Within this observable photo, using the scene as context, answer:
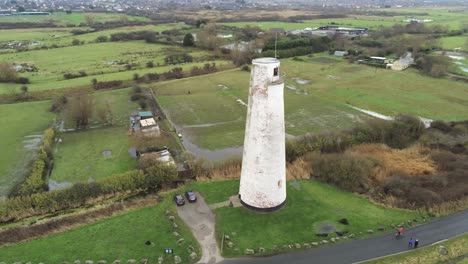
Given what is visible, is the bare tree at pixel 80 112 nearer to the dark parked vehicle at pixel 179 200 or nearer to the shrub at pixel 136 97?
the shrub at pixel 136 97

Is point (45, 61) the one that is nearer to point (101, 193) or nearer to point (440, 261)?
point (101, 193)

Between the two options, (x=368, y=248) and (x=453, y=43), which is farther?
(x=453, y=43)

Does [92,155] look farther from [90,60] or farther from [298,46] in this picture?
[298,46]

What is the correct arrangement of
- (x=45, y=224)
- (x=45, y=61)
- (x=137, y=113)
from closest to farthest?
(x=45, y=224)
(x=137, y=113)
(x=45, y=61)

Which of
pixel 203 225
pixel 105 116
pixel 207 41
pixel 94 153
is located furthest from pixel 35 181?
pixel 207 41

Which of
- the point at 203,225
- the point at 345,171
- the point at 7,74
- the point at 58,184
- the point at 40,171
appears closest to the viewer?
the point at 203,225

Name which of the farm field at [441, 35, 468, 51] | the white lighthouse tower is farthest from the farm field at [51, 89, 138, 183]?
the farm field at [441, 35, 468, 51]

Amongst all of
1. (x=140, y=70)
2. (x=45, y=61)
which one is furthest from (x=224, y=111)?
(x=45, y=61)
